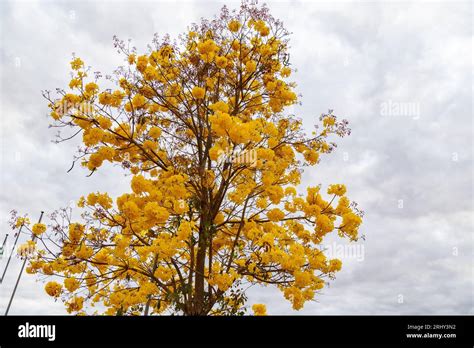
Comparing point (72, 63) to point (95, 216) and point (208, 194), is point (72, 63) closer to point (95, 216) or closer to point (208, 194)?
point (95, 216)

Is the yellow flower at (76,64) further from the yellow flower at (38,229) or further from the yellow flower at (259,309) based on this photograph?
the yellow flower at (259,309)

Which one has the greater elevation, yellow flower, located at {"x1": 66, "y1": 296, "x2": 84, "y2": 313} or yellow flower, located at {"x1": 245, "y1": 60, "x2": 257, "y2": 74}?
yellow flower, located at {"x1": 245, "y1": 60, "x2": 257, "y2": 74}

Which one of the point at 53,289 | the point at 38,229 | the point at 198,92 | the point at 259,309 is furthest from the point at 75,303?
the point at 198,92

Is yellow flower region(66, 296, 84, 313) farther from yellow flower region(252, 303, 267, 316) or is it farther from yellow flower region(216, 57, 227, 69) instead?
yellow flower region(216, 57, 227, 69)

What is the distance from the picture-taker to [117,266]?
7.28 metres

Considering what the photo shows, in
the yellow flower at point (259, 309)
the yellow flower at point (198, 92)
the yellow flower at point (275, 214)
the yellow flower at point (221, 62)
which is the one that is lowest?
the yellow flower at point (259, 309)

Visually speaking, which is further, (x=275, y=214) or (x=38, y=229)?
(x=275, y=214)

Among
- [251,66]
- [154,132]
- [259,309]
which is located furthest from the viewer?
[251,66]

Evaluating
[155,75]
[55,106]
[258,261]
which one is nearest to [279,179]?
[258,261]

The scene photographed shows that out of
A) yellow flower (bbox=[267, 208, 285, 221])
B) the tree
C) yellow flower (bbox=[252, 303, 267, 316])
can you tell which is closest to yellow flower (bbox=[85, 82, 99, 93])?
the tree

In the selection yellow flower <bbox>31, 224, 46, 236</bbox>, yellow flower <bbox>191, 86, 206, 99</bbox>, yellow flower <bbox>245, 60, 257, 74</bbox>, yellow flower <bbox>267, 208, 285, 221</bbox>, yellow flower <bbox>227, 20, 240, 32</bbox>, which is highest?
yellow flower <bbox>227, 20, 240, 32</bbox>

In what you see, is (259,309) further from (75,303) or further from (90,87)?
(90,87)

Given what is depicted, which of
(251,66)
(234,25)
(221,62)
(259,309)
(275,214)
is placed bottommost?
(259,309)

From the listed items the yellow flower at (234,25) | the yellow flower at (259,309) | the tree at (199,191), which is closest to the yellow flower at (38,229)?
the tree at (199,191)
